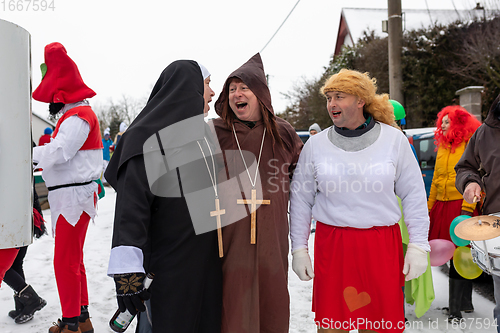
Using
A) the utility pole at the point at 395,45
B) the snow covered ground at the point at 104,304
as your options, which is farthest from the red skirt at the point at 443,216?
the utility pole at the point at 395,45

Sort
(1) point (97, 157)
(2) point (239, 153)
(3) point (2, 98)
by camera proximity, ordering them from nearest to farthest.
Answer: (3) point (2, 98) < (2) point (239, 153) < (1) point (97, 157)

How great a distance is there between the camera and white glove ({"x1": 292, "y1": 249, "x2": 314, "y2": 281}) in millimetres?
2193

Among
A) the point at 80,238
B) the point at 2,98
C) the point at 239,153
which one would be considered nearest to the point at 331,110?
the point at 239,153

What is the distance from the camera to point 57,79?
285 cm

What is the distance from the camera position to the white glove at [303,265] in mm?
2193

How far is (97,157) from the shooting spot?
9.93 ft

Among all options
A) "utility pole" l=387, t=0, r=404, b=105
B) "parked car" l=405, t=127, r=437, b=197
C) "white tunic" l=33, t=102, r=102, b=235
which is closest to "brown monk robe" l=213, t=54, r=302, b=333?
"white tunic" l=33, t=102, r=102, b=235

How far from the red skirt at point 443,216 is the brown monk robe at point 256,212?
2.04m

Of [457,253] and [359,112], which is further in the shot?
[457,253]

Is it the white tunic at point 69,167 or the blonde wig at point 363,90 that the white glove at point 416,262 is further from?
the white tunic at point 69,167

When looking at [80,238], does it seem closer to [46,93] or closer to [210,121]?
[46,93]

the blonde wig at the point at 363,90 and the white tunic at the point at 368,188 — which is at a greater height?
the blonde wig at the point at 363,90

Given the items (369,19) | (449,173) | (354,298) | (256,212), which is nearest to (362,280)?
(354,298)

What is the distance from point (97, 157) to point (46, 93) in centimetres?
60
